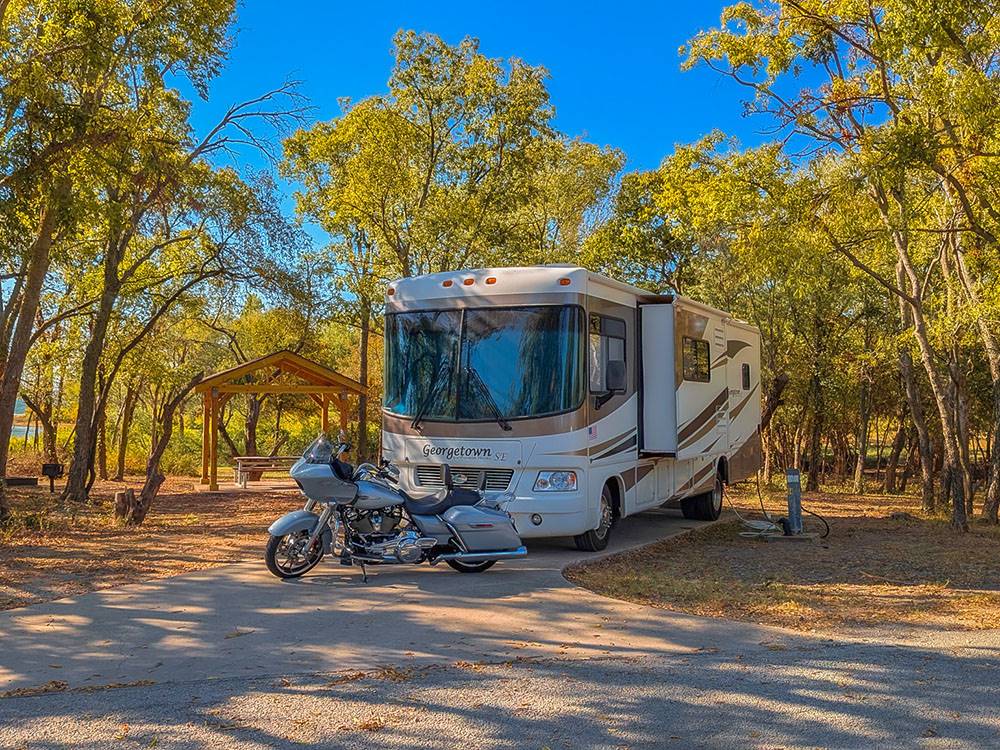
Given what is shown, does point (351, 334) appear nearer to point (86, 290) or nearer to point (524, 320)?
point (86, 290)

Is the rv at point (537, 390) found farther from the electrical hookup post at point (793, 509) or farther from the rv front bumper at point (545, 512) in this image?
the electrical hookup post at point (793, 509)

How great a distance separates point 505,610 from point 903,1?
7.48 metres

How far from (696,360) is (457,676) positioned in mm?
7874

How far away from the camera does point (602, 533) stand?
35.1ft

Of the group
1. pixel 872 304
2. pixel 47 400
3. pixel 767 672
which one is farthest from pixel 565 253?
pixel 767 672

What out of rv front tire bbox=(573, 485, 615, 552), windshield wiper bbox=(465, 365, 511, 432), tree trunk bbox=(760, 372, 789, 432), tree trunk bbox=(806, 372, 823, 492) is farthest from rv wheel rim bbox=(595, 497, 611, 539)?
tree trunk bbox=(806, 372, 823, 492)

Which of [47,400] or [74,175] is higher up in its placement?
[74,175]

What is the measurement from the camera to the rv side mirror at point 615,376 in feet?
34.3

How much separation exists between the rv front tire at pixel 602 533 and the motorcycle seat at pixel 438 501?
1.96 metres

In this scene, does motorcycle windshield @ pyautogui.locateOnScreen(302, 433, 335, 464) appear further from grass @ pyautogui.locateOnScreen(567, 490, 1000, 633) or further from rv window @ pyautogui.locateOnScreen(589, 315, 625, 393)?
rv window @ pyautogui.locateOnScreen(589, 315, 625, 393)

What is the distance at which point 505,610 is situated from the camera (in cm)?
742

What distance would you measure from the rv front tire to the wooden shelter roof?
11.5 meters

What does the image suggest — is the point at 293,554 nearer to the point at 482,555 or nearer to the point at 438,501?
the point at 438,501

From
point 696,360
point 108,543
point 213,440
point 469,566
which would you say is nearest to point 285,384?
point 213,440
